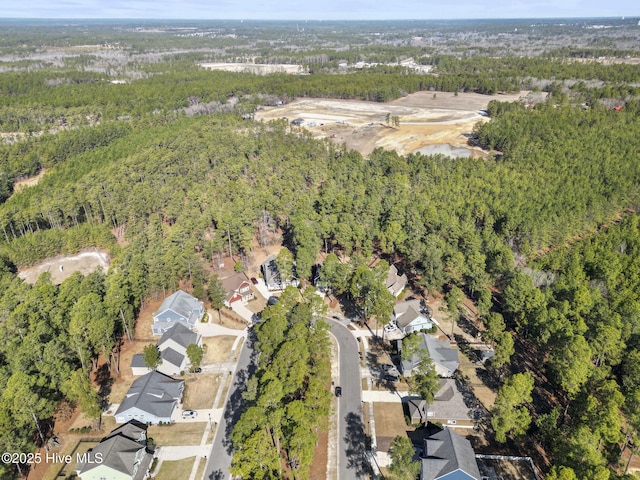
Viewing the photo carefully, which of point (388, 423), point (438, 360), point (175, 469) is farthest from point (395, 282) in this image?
point (175, 469)

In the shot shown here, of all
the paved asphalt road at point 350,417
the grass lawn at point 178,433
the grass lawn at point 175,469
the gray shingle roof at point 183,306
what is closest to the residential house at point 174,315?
the gray shingle roof at point 183,306

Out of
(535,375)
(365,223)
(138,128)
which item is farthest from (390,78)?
(535,375)

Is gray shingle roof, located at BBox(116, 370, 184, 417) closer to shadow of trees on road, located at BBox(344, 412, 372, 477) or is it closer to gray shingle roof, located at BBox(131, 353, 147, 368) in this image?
gray shingle roof, located at BBox(131, 353, 147, 368)

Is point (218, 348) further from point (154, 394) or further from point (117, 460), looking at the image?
point (117, 460)

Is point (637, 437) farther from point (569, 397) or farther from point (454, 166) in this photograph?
point (454, 166)

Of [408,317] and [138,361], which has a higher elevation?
[408,317]

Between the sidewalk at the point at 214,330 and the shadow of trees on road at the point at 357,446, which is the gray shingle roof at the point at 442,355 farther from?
the sidewalk at the point at 214,330

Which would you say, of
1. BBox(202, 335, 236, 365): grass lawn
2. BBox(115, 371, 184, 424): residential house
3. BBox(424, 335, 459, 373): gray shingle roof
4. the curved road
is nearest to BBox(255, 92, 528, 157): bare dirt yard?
BBox(202, 335, 236, 365): grass lawn
